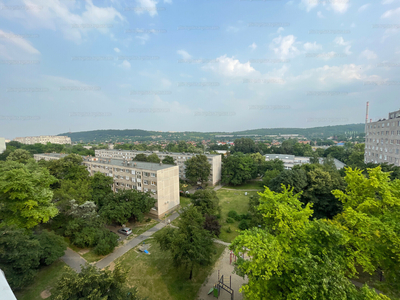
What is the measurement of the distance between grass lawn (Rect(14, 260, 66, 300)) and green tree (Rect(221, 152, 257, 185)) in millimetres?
34837

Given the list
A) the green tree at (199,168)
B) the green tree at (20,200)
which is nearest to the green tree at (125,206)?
the green tree at (20,200)

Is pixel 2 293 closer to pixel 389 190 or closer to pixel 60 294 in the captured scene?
pixel 60 294

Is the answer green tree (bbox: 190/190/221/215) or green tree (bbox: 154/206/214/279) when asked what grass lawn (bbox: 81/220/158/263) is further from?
green tree (bbox: 154/206/214/279)

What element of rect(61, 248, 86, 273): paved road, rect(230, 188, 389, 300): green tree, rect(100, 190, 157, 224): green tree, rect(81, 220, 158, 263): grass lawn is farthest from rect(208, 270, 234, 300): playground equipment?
rect(61, 248, 86, 273): paved road

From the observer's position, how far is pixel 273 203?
11.7 meters

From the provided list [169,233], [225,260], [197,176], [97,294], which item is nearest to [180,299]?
[169,233]

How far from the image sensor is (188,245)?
14.2 metres

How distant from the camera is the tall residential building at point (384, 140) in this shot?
119 feet

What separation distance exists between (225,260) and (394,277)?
12.8m

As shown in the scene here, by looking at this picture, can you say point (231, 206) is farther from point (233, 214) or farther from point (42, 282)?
point (42, 282)

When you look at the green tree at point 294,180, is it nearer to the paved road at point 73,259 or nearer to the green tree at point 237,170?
the green tree at point 237,170

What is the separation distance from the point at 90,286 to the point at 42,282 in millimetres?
11302

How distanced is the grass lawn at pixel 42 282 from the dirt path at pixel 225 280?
37.0 ft

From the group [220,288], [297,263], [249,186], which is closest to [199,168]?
[249,186]
